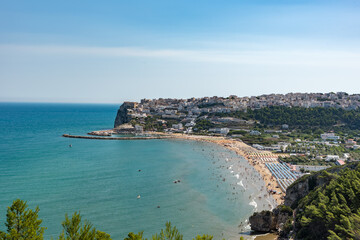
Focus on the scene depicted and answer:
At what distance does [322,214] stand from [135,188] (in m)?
18.8

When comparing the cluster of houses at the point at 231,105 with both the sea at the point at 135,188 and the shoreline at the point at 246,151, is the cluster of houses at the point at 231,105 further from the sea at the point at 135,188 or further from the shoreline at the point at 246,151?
the sea at the point at 135,188

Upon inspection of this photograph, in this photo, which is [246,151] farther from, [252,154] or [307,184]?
[307,184]

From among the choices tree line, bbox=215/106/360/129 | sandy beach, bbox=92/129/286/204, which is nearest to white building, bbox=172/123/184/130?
sandy beach, bbox=92/129/286/204

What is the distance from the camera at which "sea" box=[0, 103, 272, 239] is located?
2130 cm

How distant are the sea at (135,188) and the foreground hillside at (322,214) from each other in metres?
2.34

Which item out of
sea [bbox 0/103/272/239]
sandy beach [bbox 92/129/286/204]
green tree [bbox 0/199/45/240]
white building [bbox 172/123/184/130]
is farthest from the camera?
white building [bbox 172/123/184/130]

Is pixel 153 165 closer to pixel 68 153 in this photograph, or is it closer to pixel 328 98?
pixel 68 153

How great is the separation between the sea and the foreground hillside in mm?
2340

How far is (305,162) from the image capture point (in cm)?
4031

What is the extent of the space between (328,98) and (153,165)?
77307 millimetres

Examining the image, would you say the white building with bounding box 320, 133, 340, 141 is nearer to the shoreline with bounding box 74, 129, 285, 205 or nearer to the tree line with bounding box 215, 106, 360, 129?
the tree line with bounding box 215, 106, 360, 129

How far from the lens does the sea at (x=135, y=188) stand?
21297mm

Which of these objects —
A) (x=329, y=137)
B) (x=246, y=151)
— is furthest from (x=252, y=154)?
(x=329, y=137)

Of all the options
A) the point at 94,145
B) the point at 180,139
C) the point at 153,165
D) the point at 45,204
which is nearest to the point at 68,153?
the point at 94,145
